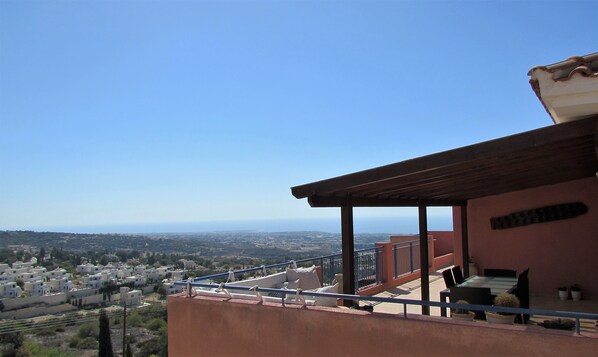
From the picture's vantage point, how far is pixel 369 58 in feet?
31.5

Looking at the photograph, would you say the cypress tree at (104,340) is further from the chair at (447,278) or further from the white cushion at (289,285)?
the chair at (447,278)

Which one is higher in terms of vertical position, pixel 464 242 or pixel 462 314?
pixel 464 242

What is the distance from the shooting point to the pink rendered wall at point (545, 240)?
7.84 meters

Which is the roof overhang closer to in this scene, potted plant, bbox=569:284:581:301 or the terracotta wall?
the terracotta wall

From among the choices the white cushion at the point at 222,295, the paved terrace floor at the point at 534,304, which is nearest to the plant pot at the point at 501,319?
the paved terrace floor at the point at 534,304

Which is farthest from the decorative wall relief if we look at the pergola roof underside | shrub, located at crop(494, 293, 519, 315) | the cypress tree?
the cypress tree

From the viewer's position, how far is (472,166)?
4.40 meters

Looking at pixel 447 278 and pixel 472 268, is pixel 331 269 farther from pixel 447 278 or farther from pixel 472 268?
pixel 472 268

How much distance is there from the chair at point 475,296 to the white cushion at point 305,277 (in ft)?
10.1

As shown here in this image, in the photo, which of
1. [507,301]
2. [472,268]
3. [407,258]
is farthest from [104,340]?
[507,301]

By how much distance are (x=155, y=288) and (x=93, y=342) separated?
791 centimetres

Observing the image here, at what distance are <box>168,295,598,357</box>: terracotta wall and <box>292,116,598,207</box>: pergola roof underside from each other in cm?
130

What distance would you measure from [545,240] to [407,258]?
4231 mm

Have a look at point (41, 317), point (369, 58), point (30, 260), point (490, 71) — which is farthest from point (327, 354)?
point (30, 260)
